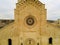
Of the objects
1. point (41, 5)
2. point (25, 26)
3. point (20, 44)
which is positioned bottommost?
point (20, 44)

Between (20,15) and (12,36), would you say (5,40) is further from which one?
(20,15)

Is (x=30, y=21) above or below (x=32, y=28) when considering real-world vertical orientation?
above

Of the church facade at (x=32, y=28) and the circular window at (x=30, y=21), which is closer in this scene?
the church facade at (x=32, y=28)

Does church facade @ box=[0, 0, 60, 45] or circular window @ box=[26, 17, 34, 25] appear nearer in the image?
church facade @ box=[0, 0, 60, 45]

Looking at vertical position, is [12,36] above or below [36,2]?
below

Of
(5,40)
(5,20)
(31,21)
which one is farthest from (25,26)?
(5,20)

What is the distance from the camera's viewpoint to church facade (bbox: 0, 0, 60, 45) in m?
32.8

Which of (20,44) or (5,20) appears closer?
(20,44)

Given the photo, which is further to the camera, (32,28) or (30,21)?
(30,21)

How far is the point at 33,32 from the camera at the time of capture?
33031 millimetres

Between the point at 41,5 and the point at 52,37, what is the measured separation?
5186 mm

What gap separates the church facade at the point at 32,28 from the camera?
1291 inches

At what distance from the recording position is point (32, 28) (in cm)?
3306

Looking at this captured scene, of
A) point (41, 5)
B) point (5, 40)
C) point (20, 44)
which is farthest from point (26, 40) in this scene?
point (41, 5)
